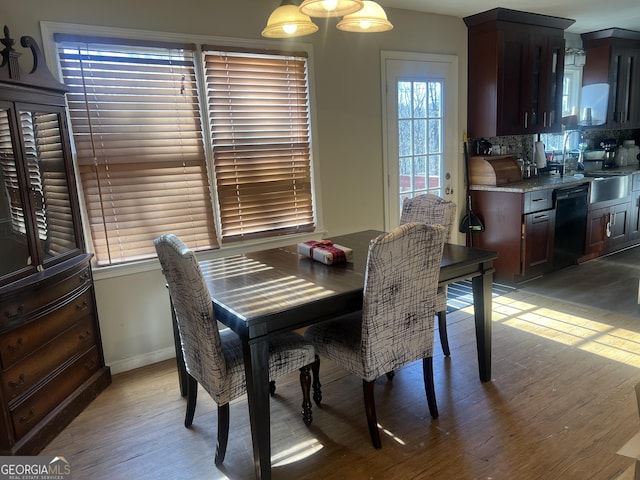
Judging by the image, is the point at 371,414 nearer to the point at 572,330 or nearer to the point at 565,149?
the point at 572,330

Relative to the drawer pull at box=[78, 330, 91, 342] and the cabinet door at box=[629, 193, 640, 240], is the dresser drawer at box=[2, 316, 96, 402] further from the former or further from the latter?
the cabinet door at box=[629, 193, 640, 240]

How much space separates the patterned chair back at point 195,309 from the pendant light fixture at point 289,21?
1.09 meters

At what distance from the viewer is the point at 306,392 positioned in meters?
2.28

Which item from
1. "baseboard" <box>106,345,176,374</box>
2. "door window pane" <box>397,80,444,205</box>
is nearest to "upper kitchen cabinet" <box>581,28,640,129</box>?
"door window pane" <box>397,80,444,205</box>

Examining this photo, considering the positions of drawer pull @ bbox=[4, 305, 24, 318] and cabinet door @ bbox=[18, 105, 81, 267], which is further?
cabinet door @ bbox=[18, 105, 81, 267]

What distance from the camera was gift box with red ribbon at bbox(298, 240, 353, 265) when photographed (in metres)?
2.47

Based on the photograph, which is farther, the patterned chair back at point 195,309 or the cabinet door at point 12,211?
the cabinet door at point 12,211

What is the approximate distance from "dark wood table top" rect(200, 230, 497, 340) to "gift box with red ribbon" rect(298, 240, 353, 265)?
3cm

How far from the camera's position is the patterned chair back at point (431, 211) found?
283 cm

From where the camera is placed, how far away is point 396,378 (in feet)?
9.07

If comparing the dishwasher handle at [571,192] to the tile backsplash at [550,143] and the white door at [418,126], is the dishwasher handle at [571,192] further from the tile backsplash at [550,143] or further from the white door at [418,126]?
the white door at [418,126]

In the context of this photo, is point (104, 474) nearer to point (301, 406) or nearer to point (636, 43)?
point (301, 406)

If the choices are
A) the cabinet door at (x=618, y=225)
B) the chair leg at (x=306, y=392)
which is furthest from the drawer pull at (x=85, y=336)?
the cabinet door at (x=618, y=225)

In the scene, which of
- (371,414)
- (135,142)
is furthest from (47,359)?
(371,414)
